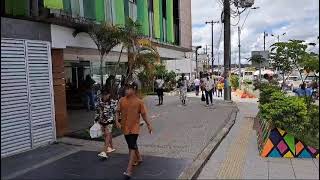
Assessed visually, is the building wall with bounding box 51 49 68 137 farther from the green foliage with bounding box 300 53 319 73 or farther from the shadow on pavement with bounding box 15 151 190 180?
the green foliage with bounding box 300 53 319 73

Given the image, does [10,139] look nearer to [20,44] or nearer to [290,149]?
[20,44]

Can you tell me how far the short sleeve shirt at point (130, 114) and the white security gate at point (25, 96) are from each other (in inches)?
104

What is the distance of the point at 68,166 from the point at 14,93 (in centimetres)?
202

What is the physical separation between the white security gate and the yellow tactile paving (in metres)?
4.06

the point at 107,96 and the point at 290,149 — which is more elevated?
the point at 107,96

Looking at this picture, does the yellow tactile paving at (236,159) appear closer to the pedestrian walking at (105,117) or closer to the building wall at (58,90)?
the pedestrian walking at (105,117)

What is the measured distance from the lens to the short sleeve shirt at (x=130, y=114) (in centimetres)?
781

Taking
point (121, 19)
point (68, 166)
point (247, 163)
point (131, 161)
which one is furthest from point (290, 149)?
point (121, 19)

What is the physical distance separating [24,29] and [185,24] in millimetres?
22645

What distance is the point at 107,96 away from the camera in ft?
31.1

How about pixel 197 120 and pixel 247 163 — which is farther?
pixel 197 120

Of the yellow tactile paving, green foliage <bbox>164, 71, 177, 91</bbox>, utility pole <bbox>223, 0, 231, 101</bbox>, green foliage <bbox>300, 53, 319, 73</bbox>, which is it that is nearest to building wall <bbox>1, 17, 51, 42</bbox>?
the yellow tactile paving

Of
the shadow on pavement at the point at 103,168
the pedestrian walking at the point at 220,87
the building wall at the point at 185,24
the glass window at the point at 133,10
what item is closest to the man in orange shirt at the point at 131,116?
the shadow on pavement at the point at 103,168

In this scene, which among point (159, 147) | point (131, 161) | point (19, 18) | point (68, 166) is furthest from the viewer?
point (159, 147)
